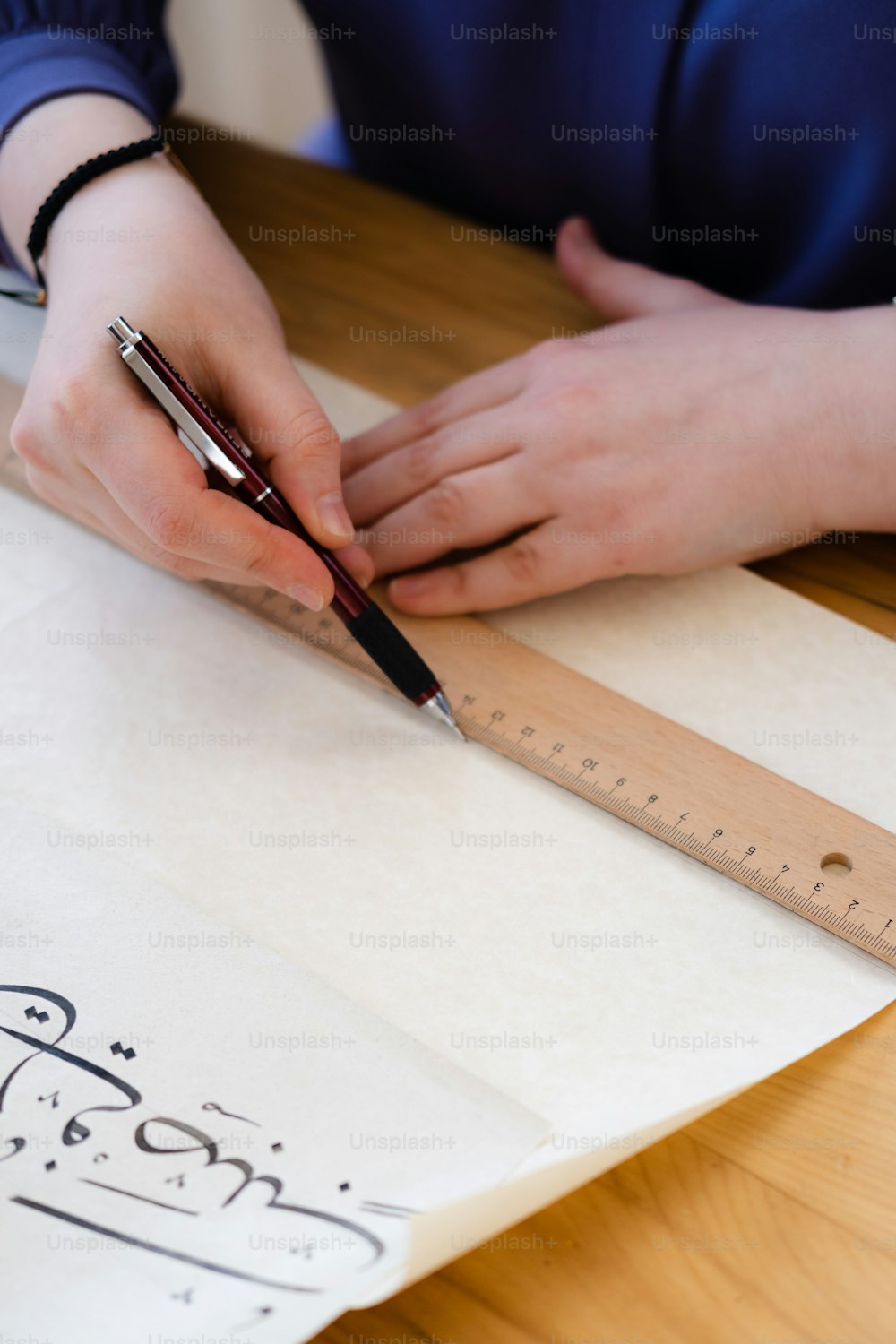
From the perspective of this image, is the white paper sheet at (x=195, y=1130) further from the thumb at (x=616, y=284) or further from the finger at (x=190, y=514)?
the thumb at (x=616, y=284)

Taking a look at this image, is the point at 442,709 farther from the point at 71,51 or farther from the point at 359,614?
the point at 71,51

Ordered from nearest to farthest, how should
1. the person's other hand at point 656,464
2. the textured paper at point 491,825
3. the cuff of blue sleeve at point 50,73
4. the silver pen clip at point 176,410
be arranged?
the textured paper at point 491,825, the silver pen clip at point 176,410, the person's other hand at point 656,464, the cuff of blue sleeve at point 50,73

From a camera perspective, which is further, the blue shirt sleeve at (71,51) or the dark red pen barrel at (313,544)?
the blue shirt sleeve at (71,51)

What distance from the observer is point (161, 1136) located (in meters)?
0.61

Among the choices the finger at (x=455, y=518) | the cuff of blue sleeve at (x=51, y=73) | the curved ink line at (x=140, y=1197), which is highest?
the cuff of blue sleeve at (x=51, y=73)

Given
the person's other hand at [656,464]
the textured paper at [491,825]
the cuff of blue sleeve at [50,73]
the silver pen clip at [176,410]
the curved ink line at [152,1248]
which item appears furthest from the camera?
the cuff of blue sleeve at [50,73]

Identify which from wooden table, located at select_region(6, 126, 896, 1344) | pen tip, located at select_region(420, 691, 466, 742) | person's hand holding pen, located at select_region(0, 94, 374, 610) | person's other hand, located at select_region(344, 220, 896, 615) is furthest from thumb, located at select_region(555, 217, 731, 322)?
wooden table, located at select_region(6, 126, 896, 1344)

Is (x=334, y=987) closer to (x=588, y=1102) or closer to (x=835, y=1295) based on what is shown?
(x=588, y=1102)

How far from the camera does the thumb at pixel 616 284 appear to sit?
42.5 inches

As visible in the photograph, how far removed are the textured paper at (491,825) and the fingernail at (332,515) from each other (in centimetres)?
12

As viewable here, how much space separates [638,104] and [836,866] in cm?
74

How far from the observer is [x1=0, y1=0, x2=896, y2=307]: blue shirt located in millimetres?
986

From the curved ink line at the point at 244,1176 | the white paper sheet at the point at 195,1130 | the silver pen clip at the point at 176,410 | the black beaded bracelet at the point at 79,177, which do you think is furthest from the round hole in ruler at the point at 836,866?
the black beaded bracelet at the point at 79,177

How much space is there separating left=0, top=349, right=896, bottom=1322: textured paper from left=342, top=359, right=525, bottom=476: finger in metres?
0.19
